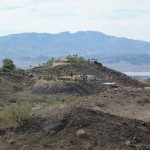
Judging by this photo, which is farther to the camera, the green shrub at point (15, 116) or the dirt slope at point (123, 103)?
the dirt slope at point (123, 103)

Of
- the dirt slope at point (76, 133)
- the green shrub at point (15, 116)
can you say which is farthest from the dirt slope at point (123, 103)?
the green shrub at point (15, 116)

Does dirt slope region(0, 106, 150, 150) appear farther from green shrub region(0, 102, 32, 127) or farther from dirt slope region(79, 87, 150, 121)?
dirt slope region(79, 87, 150, 121)

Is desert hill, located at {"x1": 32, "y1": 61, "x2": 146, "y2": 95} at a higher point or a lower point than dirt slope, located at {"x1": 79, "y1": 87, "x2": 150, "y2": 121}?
lower

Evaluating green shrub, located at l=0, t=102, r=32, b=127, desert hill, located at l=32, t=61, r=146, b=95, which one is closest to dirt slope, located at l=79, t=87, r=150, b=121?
green shrub, located at l=0, t=102, r=32, b=127

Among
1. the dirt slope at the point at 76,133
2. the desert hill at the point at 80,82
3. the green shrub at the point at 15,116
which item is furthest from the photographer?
the desert hill at the point at 80,82

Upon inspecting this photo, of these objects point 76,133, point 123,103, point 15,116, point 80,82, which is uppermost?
point 15,116

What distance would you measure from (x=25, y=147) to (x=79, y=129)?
2.42 m

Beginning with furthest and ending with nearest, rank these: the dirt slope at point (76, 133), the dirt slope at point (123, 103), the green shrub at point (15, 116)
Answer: the dirt slope at point (123, 103)
the green shrub at point (15, 116)
the dirt slope at point (76, 133)

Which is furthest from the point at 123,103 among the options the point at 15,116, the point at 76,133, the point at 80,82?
the point at 80,82

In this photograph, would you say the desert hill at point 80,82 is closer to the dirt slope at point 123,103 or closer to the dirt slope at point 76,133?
the dirt slope at point 123,103

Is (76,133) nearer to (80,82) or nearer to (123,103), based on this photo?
(123,103)

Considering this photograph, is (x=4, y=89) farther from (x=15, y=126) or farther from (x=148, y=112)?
(x=15, y=126)

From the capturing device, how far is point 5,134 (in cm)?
2069

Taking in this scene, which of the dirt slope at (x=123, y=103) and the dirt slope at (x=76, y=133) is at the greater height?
the dirt slope at (x=76, y=133)
